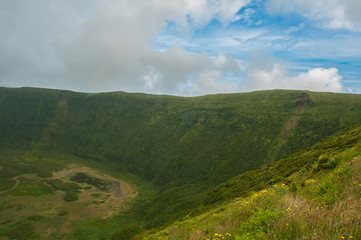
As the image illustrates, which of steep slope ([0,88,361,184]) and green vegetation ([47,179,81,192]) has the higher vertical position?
steep slope ([0,88,361,184])

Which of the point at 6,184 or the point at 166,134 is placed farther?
the point at 166,134

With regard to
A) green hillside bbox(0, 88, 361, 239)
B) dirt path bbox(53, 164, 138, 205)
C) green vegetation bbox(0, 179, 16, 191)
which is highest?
green hillside bbox(0, 88, 361, 239)

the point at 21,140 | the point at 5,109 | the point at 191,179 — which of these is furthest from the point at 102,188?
the point at 5,109

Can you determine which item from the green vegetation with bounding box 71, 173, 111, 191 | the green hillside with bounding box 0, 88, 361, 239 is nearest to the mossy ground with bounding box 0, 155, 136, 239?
the green vegetation with bounding box 71, 173, 111, 191

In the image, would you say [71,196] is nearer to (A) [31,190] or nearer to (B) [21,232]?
(A) [31,190]

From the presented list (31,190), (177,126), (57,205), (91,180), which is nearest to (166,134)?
(177,126)

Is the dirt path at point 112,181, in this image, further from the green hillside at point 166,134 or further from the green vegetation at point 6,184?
the green vegetation at point 6,184

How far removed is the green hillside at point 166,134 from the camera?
76.1 metres

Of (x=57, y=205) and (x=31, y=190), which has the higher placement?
(x=31, y=190)

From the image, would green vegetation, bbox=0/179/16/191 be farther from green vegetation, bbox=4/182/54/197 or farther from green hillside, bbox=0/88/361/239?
green vegetation, bbox=4/182/54/197

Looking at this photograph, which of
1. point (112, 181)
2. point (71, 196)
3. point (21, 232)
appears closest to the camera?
point (21, 232)

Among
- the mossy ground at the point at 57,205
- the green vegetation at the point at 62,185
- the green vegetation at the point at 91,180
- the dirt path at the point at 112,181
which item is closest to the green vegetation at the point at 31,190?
the mossy ground at the point at 57,205

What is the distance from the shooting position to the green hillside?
76.1m

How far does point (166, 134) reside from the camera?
12419cm
